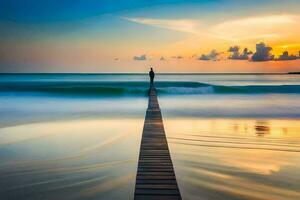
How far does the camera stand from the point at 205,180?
5328mm

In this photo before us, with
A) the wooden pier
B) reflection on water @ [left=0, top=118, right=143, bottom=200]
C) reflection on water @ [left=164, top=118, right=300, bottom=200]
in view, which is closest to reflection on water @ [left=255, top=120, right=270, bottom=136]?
reflection on water @ [left=164, top=118, right=300, bottom=200]

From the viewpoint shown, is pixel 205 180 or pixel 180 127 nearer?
pixel 205 180

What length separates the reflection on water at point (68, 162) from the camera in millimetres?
4953

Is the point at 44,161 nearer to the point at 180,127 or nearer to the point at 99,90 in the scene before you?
the point at 180,127

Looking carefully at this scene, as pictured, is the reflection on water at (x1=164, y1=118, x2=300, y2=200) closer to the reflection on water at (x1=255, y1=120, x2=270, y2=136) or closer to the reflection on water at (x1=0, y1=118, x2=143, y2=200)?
the reflection on water at (x1=255, y1=120, x2=270, y2=136)

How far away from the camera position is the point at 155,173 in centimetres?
440

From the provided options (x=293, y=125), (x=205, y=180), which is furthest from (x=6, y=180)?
(x=293, y=125)

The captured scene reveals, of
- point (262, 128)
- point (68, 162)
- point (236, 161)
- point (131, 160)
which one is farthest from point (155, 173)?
point (262, 128)

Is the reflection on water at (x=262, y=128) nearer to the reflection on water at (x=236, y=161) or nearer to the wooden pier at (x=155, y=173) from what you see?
the reflection on water at (x=236, y=161)

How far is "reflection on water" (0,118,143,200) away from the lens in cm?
495

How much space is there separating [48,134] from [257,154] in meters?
6.21

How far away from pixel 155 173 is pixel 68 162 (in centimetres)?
280

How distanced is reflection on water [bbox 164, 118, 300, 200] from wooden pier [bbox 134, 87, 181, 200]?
1.79 ft

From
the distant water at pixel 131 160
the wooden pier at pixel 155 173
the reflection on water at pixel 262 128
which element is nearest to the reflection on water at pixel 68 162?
the distant water at pixel 131 160
